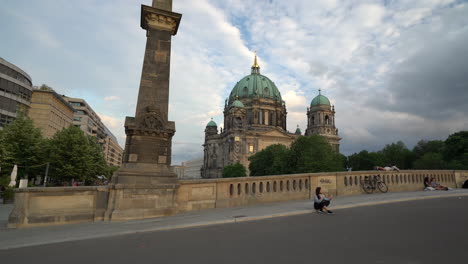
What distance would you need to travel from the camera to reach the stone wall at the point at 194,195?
8.64m

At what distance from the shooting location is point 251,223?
25.8 feet

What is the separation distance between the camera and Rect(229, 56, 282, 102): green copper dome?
106 metres

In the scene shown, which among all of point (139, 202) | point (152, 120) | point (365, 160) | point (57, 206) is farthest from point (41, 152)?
point (365, 160)

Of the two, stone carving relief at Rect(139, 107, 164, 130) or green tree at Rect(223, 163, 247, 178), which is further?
green tree at Rect(223, 163, 247, 178)

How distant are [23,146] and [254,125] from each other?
77.1 metres

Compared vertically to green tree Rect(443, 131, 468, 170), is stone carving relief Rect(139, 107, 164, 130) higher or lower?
lower

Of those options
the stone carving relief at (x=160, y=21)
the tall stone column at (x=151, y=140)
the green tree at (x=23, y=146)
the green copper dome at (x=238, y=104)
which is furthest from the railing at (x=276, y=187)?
the green copper dome at (x=238, y=104)

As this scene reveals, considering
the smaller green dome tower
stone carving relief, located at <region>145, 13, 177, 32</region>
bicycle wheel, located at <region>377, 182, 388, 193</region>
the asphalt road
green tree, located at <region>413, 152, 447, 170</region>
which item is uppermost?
the smaller green dome tower

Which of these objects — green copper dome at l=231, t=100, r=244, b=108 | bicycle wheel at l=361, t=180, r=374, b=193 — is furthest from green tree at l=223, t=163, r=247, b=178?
bicycle wheel at l=361, t=180, r=374, b=193

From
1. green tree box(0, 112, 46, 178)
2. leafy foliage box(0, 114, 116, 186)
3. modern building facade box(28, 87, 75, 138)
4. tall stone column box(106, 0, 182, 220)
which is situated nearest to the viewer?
tall stone column box(106, 0, 182, 220)

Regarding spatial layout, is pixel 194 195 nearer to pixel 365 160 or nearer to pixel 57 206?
pixel 57 206

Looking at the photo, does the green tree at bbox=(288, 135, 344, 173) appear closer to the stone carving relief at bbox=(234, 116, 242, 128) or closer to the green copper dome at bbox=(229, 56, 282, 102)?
the stone carving relief at bbox=(234, 116, 242, 128)

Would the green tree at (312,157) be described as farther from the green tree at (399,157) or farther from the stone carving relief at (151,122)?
the stone carving relief at (151,122)

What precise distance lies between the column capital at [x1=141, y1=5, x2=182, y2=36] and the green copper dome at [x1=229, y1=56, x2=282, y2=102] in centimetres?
9299
